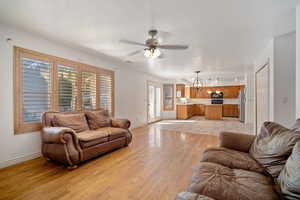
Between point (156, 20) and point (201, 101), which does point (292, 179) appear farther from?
point (201, 101)


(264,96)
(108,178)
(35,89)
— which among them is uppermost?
(35,89)

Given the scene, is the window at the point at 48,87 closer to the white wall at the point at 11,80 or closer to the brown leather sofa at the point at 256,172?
the white wall at the point at 11,80

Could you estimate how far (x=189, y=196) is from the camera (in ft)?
3.04

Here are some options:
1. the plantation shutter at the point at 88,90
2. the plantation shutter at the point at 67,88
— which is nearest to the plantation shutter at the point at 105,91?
the plantation shutter at the point at 88,90

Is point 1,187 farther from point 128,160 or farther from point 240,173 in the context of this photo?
point 240,173

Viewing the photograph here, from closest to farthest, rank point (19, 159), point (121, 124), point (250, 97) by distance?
point (19, 159) < point (121, 124) < point (250, 97)

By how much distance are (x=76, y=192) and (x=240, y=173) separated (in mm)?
1884

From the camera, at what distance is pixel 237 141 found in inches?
79.8

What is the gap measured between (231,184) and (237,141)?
1.03 metres

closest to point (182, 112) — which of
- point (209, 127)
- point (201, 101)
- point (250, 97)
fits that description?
point (209, 127)

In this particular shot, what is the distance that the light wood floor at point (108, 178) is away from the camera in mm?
1760

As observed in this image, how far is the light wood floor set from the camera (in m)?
1.76

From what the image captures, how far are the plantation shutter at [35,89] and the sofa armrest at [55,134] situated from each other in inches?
19.3

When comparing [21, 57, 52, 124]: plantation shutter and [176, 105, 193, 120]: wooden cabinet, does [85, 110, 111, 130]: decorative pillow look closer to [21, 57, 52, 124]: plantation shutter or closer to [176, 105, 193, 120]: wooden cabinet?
[21, 57, 52, 124]: plantation shutter
